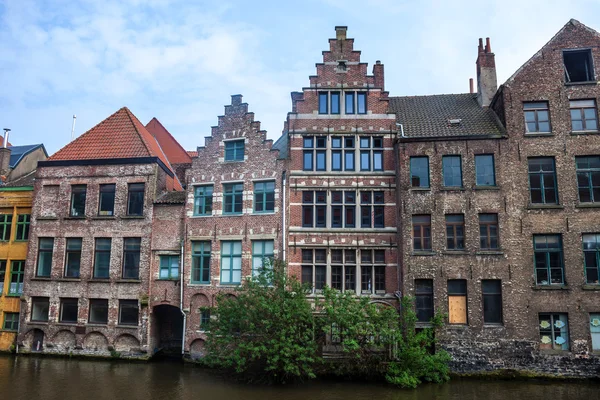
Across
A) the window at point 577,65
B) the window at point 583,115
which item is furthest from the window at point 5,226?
the window at point 577,65

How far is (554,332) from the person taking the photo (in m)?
18.9

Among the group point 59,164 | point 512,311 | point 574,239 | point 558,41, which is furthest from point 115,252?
point 558,41

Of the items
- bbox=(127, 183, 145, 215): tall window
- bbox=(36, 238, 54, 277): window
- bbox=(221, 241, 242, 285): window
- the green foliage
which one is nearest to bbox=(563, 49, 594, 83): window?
the green foliage

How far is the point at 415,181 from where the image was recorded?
2080 centimetres

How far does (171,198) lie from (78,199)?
542 centimetres

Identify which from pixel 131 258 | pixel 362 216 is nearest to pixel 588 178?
pixel 362 216

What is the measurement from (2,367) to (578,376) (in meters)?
24.8

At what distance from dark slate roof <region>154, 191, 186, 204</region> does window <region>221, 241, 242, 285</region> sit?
3563 millimetres

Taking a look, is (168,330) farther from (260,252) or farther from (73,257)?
(260,252)

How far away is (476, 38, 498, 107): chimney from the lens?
2289 centimetres

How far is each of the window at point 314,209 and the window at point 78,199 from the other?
12408 millimetres

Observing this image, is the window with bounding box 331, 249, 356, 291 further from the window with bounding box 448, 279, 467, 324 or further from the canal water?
the canal water

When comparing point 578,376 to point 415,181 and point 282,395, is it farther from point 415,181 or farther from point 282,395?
point 282,395

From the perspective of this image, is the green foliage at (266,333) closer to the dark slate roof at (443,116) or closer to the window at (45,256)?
the dark slate roof at (443,116)
